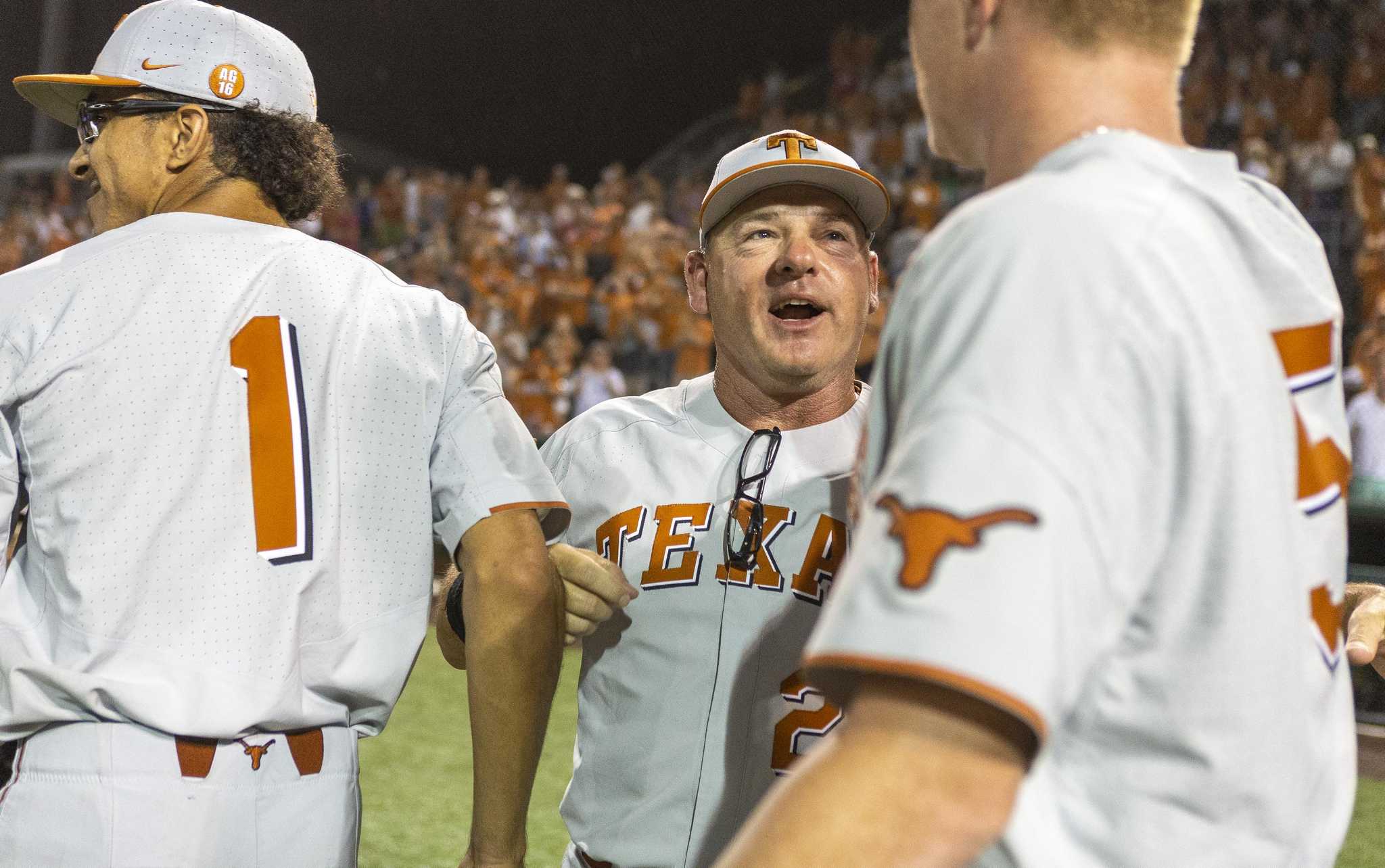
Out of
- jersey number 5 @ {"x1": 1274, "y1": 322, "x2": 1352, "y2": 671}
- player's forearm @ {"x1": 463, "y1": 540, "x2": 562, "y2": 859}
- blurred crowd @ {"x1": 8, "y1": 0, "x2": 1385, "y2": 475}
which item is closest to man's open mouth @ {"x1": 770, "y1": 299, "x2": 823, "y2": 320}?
player's forearm @ {"x1": 463, "y1": 540, "x2": 562, "y2": 859}

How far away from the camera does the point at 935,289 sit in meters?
0.91

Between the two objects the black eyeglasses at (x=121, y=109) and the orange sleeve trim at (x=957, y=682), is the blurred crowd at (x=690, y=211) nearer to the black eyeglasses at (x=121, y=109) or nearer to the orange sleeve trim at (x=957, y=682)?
the black eyeglasses at (x=121, y=109)

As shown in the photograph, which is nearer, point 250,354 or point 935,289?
point 935,289

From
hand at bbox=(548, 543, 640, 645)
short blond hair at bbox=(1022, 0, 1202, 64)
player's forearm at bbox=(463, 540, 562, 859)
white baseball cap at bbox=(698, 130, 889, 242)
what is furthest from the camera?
white baseball cap at bbox=(698, 130, 889, 242)

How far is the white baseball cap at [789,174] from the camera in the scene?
2.42 m

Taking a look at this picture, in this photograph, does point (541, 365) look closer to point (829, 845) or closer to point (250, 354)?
point (250, 354)

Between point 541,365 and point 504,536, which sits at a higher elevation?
point 504,536

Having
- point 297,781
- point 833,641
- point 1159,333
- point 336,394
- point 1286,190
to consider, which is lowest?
point 1286,190

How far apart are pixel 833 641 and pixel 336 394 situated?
1.21m

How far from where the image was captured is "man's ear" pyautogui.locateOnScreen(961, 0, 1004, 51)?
102 centimetres

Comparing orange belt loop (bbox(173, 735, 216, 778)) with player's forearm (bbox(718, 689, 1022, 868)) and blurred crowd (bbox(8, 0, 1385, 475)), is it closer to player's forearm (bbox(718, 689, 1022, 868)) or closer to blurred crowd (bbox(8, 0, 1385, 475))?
player's forearm (bbox(718, 689, 1022, 868))

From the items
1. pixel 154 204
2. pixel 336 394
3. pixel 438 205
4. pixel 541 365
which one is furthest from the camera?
pixel 438 205


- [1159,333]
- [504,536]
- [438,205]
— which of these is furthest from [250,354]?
[438,205]

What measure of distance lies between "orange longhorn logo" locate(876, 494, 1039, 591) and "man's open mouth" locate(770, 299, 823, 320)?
161cm
